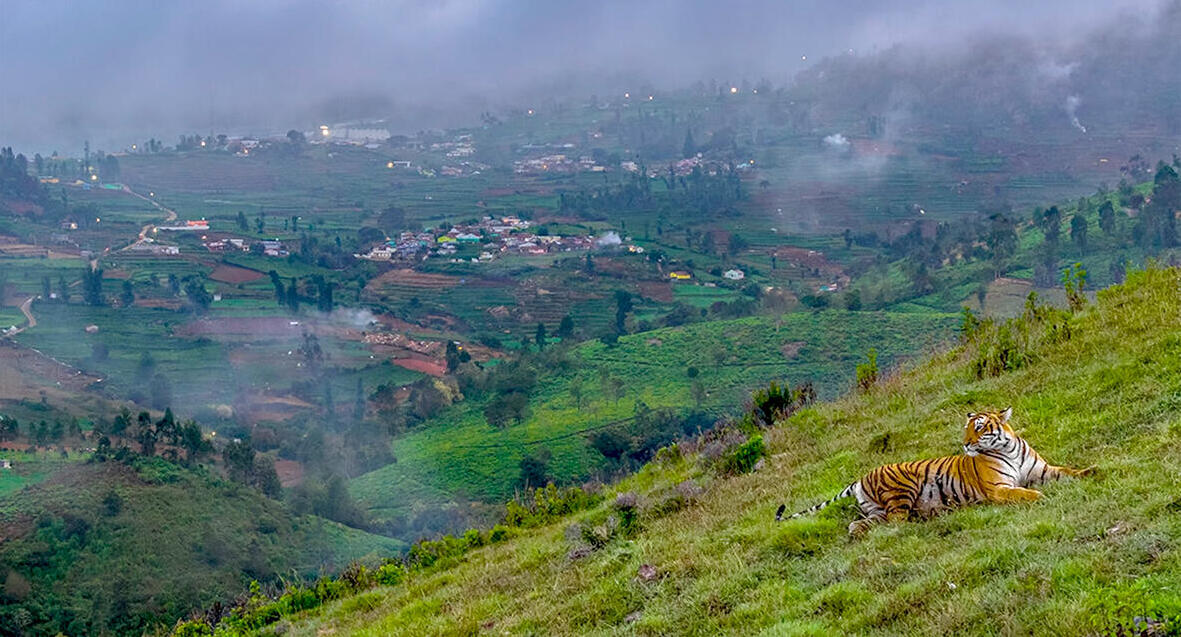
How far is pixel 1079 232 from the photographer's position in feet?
238

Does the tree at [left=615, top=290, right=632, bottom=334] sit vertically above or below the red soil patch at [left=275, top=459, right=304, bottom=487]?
above

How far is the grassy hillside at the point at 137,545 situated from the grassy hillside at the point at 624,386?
29.0ft

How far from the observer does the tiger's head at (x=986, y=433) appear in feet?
23.3

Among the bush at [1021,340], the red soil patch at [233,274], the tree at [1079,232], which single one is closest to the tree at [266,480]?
the bush at [1021,340]

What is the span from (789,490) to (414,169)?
19107 cm

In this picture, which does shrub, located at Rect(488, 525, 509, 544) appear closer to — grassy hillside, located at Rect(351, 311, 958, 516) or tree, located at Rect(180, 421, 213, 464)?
grassy hillside, located at Rect(351, 311, 958, 516)

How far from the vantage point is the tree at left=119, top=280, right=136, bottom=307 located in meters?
103

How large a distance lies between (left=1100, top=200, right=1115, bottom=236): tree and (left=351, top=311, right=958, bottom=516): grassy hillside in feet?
51.2

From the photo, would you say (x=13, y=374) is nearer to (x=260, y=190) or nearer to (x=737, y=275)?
(x=737, y=275)

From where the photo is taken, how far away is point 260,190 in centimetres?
17612

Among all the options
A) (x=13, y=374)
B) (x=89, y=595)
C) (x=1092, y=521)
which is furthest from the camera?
(x=13, y=374)

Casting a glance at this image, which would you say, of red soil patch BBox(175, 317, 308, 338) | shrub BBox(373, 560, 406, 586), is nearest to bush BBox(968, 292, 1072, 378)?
shrub BBox(373, 560, 406, 586)

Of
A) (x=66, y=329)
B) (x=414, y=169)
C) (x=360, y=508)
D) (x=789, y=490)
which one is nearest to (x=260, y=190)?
(x=414, y=169)

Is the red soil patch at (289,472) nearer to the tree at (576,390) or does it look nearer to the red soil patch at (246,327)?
the tree at (576,390)
